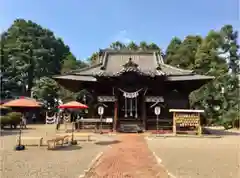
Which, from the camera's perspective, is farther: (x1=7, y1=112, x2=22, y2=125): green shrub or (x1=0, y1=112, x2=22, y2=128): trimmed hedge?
(x1=7, y1=112, x2=22, y2=125): green shrub

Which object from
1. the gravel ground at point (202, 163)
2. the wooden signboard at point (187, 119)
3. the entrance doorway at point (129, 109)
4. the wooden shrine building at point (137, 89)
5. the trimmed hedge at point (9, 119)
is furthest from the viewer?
the trimmed hedge at point (9, 119)

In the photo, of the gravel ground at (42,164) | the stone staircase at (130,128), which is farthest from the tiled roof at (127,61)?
the gravel ground at (42,164)

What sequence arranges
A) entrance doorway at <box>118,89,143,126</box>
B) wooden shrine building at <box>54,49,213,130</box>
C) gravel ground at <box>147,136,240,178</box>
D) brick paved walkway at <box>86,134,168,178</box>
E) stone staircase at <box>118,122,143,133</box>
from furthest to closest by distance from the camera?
entrance doorway at <box>118,89,143,126</box>, wooden shrine building at <box>54,49,213,130</box>, stone staircase at <box>118,122,143,133</box>, gravel ground at <box>147,136,240,178</box>, brick paved walkway at <box>86,134,168,178</box>

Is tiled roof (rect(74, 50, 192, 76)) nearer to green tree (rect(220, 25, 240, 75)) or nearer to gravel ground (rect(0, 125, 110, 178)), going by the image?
gravel ground (rect(0, 125, 110, 178))

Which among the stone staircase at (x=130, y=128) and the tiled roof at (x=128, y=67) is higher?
the tiled roof at (x=128, y=67)

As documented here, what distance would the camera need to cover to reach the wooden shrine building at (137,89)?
16500mm

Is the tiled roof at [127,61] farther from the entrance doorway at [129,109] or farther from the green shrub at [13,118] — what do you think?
the green shrub at [13,118]

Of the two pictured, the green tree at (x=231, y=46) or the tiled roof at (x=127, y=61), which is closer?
the tiled roof at (x=127, y=61)

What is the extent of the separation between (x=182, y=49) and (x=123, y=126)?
946 inches

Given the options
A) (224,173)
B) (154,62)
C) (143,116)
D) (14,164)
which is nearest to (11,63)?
(154,62)

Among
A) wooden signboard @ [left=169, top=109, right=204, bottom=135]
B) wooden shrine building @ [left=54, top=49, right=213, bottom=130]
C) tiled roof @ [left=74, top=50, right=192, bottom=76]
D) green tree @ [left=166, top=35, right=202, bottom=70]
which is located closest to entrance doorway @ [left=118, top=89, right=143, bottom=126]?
wooden shrine building @ [left=54, top=49, right=213, bottom=130]

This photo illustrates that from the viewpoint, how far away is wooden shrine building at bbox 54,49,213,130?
1650cm

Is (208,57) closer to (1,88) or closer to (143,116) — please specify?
(143,116)

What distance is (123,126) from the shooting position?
16.7 m
